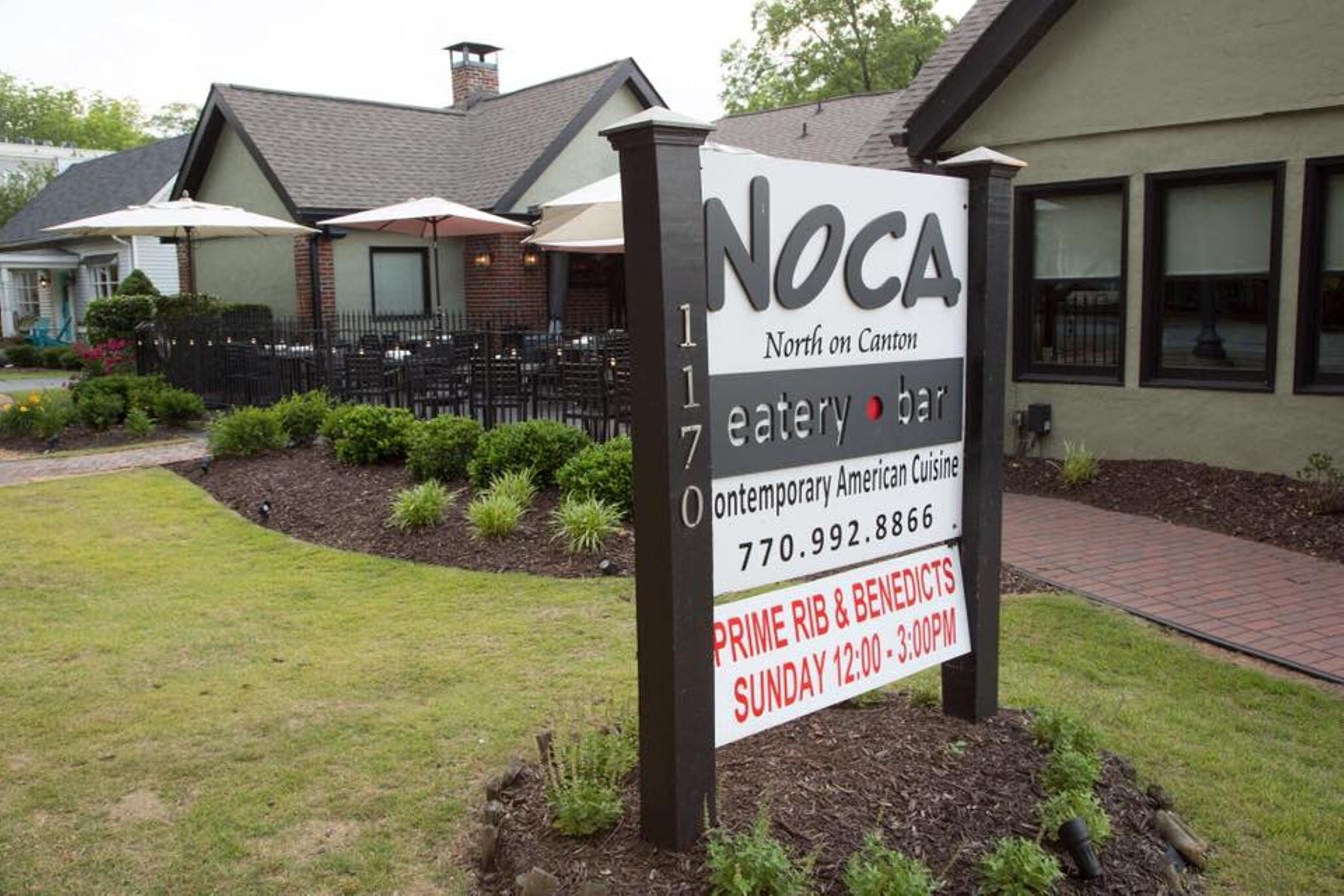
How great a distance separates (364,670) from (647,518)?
2.80m

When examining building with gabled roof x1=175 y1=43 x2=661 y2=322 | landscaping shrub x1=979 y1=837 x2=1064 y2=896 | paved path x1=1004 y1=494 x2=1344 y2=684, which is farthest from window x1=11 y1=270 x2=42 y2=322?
landscaping shrub x1=979 y1=837 x2=1064 y2=896

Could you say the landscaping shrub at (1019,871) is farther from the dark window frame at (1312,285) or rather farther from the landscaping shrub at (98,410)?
the landscaping shrub at (98,410)

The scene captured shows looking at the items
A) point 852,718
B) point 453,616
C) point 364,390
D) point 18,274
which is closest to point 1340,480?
point 852,718

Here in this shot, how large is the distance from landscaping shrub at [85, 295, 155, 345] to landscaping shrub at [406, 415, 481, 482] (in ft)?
41.6

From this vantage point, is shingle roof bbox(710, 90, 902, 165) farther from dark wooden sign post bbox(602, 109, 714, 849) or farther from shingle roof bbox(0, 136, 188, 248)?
dark wooden sign post bbox(602, 109, 714, 849)

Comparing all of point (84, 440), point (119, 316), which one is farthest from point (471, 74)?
point (84, 440)

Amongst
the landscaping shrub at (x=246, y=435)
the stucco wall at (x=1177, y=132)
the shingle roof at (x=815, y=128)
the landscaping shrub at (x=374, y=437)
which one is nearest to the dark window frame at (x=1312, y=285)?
the stucco wall at (x=1177, y=132)

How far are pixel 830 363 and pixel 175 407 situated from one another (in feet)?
41.5

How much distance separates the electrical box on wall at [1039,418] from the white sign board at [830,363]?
7.10 metres

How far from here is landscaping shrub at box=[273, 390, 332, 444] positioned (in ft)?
38.2

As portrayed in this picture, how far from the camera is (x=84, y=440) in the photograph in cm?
1357

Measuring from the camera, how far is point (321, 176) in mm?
20688

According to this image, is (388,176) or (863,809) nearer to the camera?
(863,809)

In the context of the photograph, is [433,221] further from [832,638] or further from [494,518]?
[832,638]
